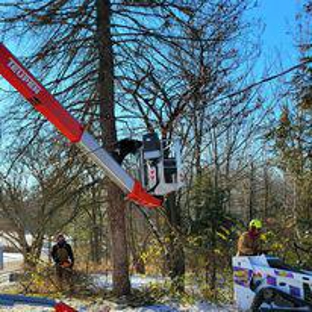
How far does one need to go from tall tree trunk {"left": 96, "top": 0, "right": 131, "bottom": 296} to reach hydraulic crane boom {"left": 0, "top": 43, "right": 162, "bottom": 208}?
3387 mm

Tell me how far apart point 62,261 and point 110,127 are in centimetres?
444

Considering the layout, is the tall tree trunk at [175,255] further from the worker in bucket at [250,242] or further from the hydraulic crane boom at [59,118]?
the hydraulic crane boom at [59,118]

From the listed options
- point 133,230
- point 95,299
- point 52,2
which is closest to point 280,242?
point 95,299

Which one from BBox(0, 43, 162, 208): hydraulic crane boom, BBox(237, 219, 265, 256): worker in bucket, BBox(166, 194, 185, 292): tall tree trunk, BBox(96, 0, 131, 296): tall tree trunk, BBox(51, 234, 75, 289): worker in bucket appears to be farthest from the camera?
BBox(51, 234, 75, 289): worker in bucket

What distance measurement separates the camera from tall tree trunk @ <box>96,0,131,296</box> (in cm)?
964

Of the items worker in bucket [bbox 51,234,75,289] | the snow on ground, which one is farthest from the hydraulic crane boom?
worker in bucket [bbox 51,234,75,289]

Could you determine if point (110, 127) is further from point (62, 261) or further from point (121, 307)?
point (62, 261)

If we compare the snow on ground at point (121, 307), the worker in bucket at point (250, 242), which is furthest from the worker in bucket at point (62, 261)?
the worker in bucket at point (250, 242)

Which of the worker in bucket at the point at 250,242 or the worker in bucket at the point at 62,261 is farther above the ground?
the worker in bucket at the point at 250,242

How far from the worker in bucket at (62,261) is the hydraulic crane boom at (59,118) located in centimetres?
598

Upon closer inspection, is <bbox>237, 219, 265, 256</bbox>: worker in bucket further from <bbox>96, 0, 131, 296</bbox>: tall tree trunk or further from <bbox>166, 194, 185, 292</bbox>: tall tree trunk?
<bbox>96, 0, 131, 296</bbox>: tall tree trunk

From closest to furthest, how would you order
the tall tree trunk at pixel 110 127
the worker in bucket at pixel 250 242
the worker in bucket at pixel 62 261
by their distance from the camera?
1. the worker in bucket at pixel 250 242
2. the tall tree trunk at pixel 110 127
3. the worker in bucket at pixel 62 261

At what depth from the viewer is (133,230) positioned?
21328 millimetres

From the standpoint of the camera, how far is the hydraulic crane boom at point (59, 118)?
244 inches
